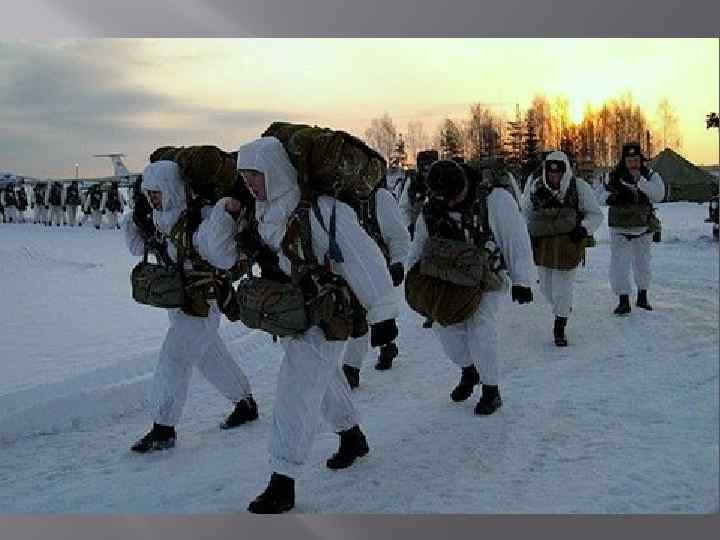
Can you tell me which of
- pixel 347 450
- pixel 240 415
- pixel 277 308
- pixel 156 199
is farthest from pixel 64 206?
pixel 277 308

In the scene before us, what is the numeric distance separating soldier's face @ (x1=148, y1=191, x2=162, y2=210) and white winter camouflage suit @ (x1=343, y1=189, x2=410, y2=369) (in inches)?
57.4

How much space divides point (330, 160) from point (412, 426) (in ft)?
5.19

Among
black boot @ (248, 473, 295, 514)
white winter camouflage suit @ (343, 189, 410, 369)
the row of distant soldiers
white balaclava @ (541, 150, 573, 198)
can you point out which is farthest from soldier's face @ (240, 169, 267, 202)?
the row of distant soldiers

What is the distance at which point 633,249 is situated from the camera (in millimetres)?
6793

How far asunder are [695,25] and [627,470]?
2091mm

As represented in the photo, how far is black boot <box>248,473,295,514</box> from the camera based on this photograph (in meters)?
3.10

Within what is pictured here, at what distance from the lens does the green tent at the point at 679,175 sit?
5.62 m

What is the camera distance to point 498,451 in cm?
356

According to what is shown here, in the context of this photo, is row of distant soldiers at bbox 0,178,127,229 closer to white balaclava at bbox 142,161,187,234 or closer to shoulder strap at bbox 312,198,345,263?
white balaclava at bbox 142,161,187,234

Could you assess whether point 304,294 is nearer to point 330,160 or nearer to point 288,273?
point 288,273

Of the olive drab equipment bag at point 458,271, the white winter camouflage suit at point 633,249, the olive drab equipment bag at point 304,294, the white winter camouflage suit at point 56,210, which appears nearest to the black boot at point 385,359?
the olive drab equipment bag at point 458,271

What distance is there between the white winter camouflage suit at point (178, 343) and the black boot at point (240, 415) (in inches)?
1.4

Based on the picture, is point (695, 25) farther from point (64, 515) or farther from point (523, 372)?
point (64, 515)

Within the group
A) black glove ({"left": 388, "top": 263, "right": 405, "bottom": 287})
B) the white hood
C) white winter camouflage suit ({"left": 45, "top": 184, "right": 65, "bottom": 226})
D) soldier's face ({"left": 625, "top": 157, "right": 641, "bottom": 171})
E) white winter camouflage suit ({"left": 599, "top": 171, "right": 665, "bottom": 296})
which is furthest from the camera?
white winter camouflage suit ({"left": 45, "top": 184, "right": 65, "bottom": 226})
